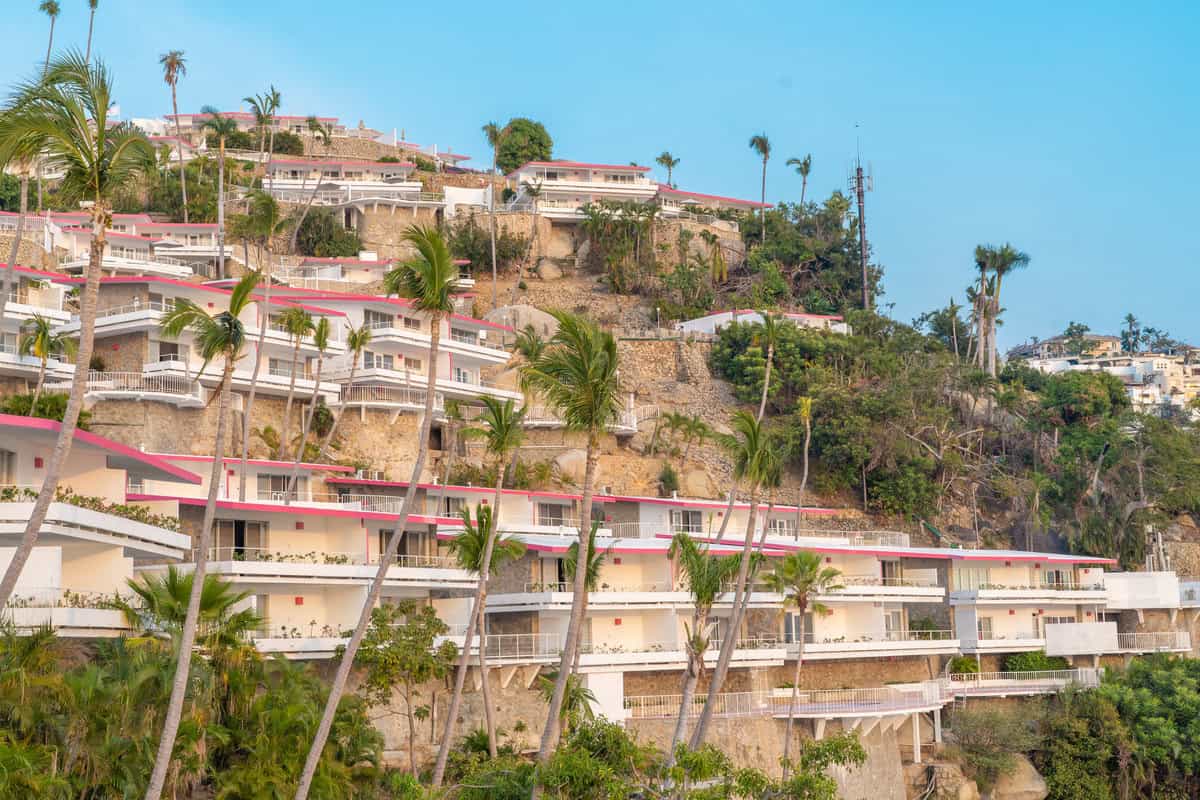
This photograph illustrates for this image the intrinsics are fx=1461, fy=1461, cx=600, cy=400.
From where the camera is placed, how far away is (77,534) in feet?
121

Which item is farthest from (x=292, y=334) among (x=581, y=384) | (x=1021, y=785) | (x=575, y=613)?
(x=1021, y=785)

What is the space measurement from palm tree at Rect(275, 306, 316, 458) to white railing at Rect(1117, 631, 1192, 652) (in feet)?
124

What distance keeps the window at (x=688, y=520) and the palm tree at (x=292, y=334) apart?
16917 mm

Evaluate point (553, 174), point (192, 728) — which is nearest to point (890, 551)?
point (192, 728)

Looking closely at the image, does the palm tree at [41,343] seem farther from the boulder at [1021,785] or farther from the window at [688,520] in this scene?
the boulder at [1021,785]

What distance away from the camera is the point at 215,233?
91062mm

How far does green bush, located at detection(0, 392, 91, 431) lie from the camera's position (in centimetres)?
4994

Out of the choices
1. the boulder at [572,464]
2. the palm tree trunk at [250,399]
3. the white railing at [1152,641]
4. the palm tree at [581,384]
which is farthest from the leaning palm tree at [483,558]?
the white railing at [1152,641]

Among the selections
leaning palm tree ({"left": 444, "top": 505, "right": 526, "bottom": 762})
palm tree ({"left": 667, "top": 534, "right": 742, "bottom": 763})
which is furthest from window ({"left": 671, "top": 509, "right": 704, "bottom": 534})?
leaning palm tree ({"left": 444, "top": 505, "right": 526, "bottom": 762})

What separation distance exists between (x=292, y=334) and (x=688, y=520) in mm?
19114

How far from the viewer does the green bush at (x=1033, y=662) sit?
2485 inches

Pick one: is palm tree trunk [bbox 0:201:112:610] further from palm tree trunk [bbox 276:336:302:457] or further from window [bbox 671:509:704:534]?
window [bbox 671:509:704:534]

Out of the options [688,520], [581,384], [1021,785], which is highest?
[581,384]

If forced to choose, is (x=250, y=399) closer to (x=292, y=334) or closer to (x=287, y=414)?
(x=287, y=414)
